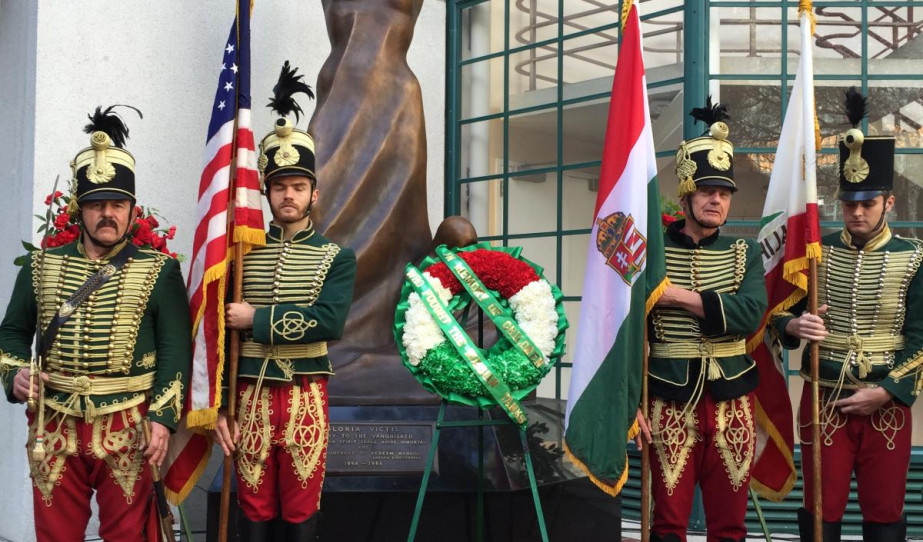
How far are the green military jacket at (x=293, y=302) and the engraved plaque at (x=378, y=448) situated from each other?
0.85 m

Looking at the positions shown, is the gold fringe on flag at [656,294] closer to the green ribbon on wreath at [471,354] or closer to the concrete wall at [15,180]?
the green ribbon on wreath at [471,354]

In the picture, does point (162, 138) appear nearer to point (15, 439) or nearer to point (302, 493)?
point (15, 439)

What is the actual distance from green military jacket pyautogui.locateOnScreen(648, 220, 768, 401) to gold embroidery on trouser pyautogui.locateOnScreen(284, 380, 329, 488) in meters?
1.18

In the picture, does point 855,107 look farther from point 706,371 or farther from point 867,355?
point 706,371

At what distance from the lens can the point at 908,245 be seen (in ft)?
12.8

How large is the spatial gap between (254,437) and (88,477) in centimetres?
53

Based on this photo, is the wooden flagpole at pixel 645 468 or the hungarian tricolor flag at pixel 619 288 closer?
the wooden flagpole at pixel 645 468

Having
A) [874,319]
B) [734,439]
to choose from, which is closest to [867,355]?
[874,319]

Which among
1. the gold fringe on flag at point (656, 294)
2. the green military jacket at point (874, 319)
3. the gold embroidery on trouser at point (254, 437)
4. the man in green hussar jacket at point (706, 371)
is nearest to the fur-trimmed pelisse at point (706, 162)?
the man in green hussar jacket at point (706, 371)

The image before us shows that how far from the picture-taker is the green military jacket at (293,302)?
343cm

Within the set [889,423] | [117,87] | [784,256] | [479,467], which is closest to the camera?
[889,423]

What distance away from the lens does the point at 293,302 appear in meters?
3.54

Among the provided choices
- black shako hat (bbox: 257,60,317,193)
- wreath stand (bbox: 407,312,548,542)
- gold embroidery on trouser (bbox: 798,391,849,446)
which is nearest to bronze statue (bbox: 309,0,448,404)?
wreath stand (bbox: 407,312,548,542)

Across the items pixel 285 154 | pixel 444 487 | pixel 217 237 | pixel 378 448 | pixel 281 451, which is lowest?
pixel 444 487
